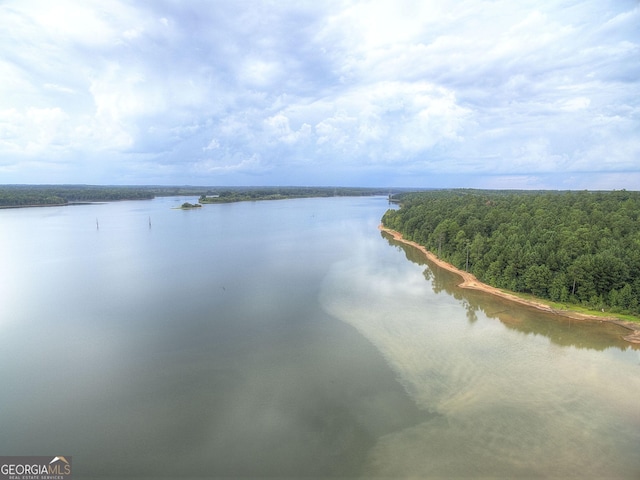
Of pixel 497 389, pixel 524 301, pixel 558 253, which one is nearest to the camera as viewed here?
pixel 497 389

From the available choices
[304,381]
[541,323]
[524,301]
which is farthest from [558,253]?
[304,381]

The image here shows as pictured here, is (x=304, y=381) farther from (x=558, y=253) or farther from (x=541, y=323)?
(x=558, y=253)

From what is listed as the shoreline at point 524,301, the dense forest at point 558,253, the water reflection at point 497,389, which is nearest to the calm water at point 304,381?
the water reflection at point 497,389

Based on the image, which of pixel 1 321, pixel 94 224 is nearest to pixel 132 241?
pixel 94 224

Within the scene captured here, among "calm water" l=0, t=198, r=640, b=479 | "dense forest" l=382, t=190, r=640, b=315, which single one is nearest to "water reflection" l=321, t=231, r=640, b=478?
"calm water" l=0, t=198, r=640, b=479

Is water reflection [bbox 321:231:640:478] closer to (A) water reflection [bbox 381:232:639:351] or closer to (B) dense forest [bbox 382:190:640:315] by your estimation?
(A) water reflection [bbox 381:232:639:351]

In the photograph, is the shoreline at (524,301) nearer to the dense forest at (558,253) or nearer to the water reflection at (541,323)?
the water reflection at (541,323)
